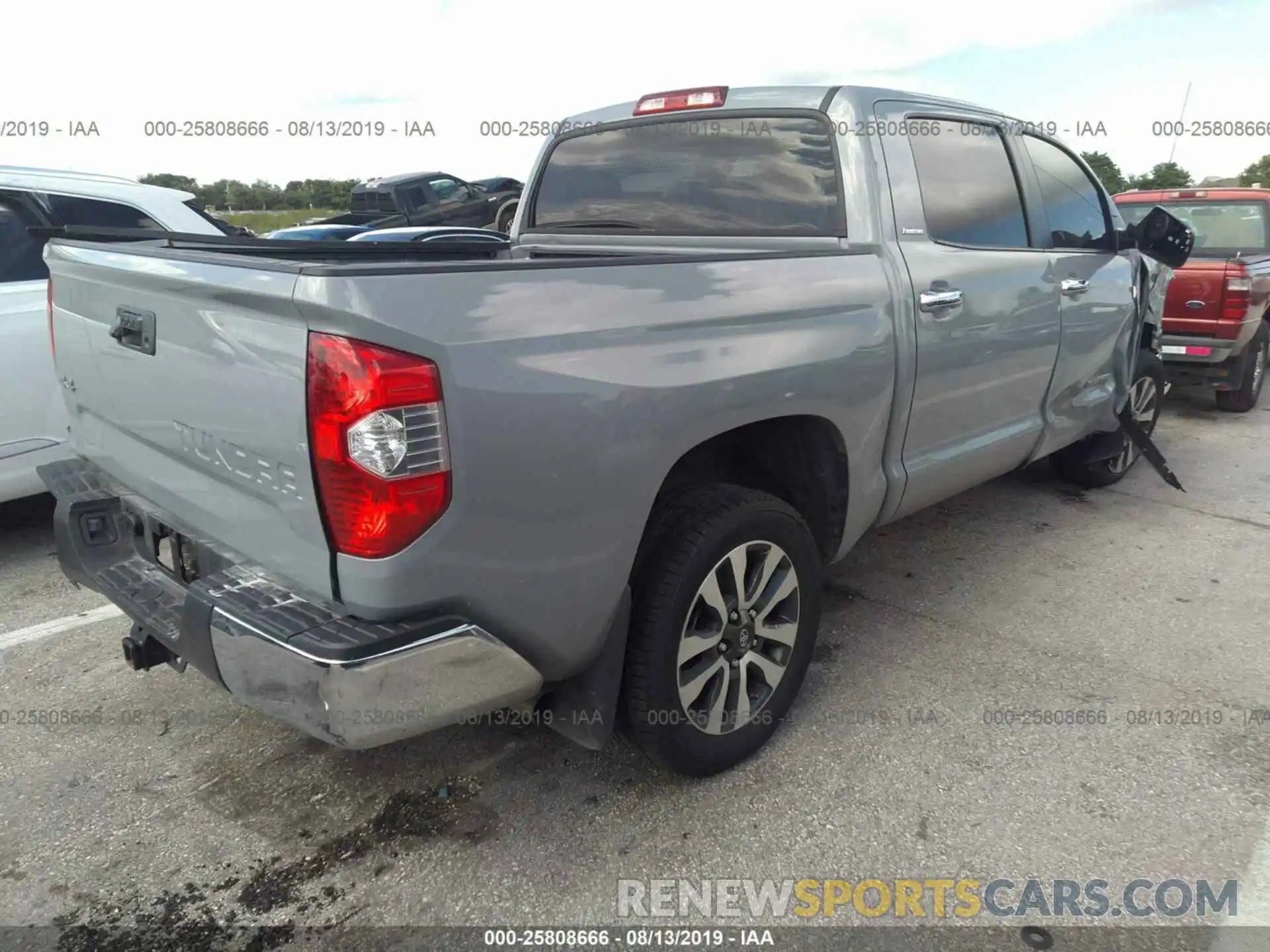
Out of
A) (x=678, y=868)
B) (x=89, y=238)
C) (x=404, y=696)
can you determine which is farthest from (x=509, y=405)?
(x=89, y=238)

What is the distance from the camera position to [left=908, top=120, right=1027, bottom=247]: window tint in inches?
126

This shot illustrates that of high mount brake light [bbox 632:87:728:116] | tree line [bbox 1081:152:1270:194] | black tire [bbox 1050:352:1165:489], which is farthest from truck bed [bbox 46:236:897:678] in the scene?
tree line [bbox 1081:152:1270:194]

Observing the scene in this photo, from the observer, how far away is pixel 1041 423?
12.8ft

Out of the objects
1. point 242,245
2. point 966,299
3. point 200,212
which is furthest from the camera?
point 200,212

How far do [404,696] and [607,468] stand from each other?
656 mm

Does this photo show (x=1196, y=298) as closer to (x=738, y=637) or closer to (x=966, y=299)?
(x=966, y=299)

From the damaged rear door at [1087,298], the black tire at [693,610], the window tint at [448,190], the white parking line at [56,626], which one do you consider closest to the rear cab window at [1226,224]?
the damaged rear door at [1087,298]

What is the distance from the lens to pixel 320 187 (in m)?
21.5

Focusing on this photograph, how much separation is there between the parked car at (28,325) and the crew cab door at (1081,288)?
4.43m

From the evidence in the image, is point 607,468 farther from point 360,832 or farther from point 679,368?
point 360,832

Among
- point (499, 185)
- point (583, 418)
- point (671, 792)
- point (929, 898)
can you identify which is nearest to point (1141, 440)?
point (929, 898)

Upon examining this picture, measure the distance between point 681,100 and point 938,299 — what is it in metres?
1.28

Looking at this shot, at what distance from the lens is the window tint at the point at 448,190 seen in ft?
52.1

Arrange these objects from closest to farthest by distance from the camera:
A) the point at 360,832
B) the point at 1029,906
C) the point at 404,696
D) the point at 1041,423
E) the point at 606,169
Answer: the point at 404,696, the point at 1029,906, the point at 360,832, the point at 606,169, the point at 1041,423
